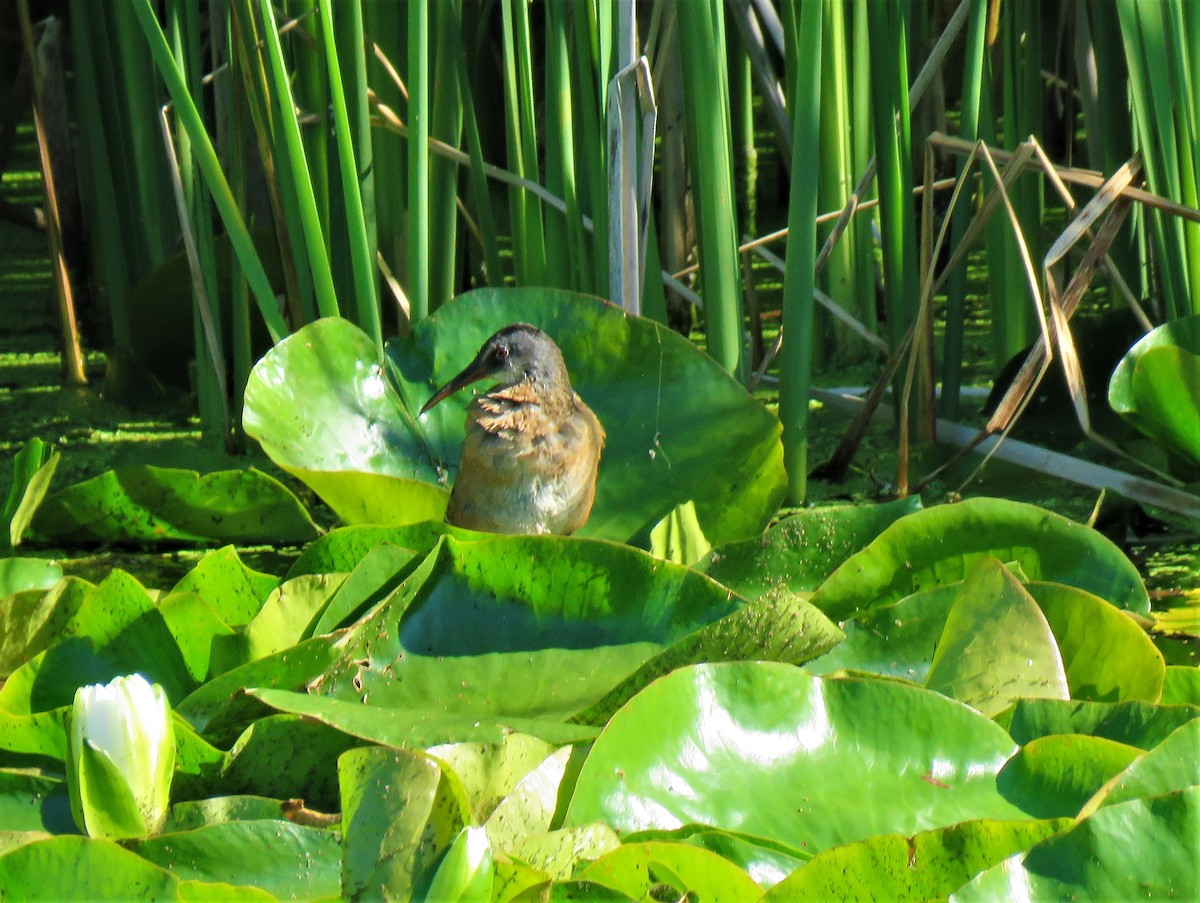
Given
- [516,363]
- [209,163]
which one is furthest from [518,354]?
[209,163]

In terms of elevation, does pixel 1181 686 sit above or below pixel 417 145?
below

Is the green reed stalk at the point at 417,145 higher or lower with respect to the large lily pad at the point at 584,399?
higher

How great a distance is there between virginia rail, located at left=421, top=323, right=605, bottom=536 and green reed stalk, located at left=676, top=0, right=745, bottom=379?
30 cm

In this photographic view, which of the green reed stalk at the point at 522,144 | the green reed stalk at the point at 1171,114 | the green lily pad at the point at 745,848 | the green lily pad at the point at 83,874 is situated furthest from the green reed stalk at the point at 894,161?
the green lily pad at the point at 83,874

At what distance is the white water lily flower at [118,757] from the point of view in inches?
57.2

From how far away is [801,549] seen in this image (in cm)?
215

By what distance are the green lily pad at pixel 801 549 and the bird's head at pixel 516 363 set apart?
611 mm

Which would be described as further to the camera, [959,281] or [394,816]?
[959,281]

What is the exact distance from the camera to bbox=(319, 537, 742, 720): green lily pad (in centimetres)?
174

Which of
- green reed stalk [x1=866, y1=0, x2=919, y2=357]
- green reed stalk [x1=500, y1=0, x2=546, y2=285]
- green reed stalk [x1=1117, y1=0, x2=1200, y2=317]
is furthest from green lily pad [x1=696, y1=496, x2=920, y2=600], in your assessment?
green reed stalk [x1=500, y1=0, x2=546, y2=285]

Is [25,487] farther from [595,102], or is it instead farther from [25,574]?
[595,102]

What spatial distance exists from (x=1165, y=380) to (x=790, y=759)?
1203mm

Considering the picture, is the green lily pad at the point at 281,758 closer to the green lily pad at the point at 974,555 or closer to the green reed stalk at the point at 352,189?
the green lily pad at the point at 974,555

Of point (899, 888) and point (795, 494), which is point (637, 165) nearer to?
point (795, 494)
